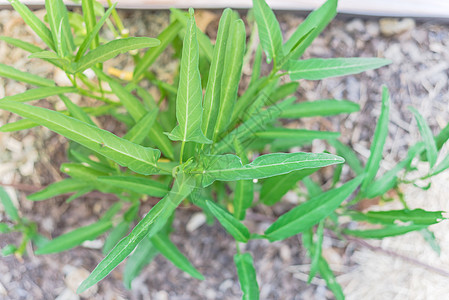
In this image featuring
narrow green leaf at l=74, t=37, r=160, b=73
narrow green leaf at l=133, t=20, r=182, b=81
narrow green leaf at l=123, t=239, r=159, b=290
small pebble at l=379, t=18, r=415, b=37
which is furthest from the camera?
small pebble at l=379, t=18, r=415, b=37

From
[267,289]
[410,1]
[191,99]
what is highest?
[410,1]

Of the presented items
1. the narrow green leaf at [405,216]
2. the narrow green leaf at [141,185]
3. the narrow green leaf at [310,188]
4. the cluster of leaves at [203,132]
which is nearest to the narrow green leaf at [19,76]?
the cluster of leaves at [203,132]

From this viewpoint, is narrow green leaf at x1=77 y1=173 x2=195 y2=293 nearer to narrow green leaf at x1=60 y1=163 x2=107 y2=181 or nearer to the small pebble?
narrow green leaf at x1=60 y1=163 x2=107 y2=181

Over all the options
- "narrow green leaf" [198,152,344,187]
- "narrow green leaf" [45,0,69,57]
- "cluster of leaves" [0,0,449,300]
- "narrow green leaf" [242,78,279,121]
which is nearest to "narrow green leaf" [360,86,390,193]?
"cluster of leaves" [0,0,449,300]

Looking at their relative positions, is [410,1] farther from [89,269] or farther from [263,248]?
[89,269]

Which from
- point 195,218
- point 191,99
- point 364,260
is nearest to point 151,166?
point 191,99

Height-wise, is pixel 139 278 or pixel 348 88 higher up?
pixel 348 88

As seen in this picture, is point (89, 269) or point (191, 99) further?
point (89, 269)
